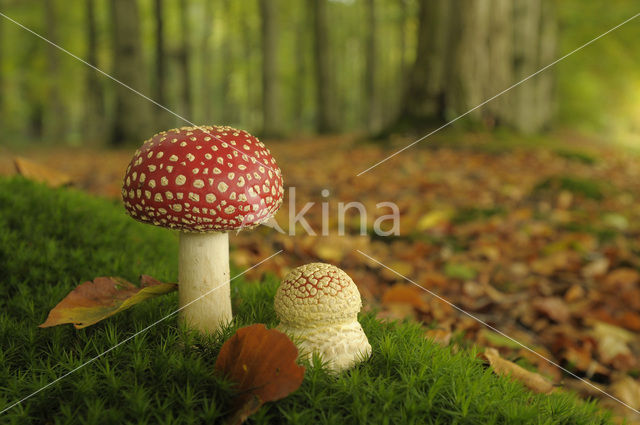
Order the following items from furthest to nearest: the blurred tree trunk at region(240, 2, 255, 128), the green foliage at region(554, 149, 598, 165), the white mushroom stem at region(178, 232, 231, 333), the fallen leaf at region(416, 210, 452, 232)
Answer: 1. the blurred tree trunk at region(240, 2, 255, 128)
2. the green foliage at region(554, 149, 598, 165)
3. the fallen leaf at region(416, 210, 452, 232)
4. the white mushroom stem at region(178, 232, 231, 333)

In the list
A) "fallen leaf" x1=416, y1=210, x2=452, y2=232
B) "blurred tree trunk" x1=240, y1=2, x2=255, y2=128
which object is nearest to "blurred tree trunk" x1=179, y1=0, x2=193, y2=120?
A: "blurred tree trunk" x1=240, y1=2, x2=255, y2=128

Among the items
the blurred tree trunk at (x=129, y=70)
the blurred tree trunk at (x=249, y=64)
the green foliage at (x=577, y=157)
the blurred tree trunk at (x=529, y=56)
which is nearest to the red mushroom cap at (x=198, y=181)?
the green foliage at (x=577, y=157)

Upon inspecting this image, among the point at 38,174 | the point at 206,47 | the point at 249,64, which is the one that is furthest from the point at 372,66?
the point at 38,174

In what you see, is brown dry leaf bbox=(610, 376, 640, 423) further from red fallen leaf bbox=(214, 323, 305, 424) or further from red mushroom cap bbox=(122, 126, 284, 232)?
red mushroom cap bbox=(122, 126, 284, 232)

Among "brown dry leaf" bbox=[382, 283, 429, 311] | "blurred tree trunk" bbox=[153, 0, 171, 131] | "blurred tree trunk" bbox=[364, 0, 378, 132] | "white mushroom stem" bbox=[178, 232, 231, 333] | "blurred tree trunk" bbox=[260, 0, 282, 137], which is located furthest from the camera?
"blurred tree trunk" bbox=[364, 0, 378, 132]

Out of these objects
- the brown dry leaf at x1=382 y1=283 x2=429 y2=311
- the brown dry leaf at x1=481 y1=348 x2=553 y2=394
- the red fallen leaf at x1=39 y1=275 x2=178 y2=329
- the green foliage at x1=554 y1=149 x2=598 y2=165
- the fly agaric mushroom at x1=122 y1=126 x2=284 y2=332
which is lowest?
the green foliage at x1=554 y1=149 x2=598 y2=165

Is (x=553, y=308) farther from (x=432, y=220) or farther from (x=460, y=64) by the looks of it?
(x=460, y=64)

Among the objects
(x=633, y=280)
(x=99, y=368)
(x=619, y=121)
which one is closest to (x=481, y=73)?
(x=633, y=280)
